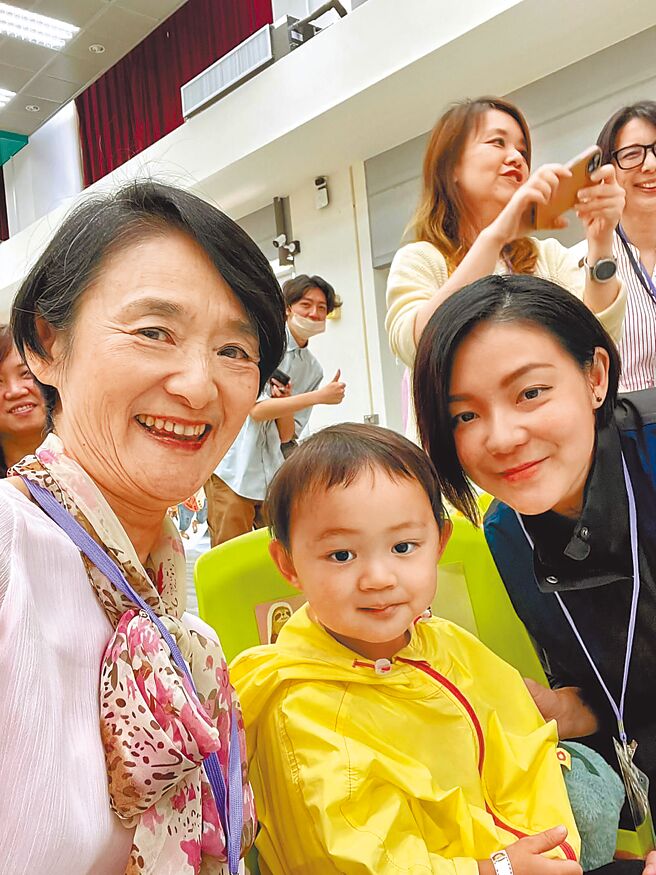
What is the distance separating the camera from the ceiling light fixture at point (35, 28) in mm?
5598

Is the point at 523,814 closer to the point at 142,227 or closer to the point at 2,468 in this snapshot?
the point at 142,227

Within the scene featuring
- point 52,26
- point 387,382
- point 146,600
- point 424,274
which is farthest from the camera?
point 52,26

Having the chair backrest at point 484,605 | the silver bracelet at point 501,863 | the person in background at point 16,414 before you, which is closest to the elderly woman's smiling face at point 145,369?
the silver bracelet at point 501,863

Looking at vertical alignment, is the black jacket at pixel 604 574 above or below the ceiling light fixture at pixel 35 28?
below

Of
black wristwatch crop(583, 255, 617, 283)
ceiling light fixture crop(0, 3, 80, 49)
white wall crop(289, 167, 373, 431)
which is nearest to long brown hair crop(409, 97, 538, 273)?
black wristwatch crop(583, 255, 617, 283)

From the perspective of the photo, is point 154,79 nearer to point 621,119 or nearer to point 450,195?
point 621,119

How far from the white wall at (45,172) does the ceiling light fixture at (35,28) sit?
1395 mm

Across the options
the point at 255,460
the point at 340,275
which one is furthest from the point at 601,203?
the point at 340,275

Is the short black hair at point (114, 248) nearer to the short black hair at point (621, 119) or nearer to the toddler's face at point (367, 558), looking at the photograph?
the toddler's face at point (367, 558)

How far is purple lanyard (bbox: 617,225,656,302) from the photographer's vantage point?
1980mm

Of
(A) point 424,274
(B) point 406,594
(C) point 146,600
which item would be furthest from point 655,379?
(C) point 146,600

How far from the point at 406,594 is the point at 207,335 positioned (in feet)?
1.57

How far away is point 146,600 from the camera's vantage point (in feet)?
2.72

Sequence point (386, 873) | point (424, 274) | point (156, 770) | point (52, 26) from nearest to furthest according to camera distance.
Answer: point (156, 770) → point (386, 873) → point (424, 274) → point (52, 26)
